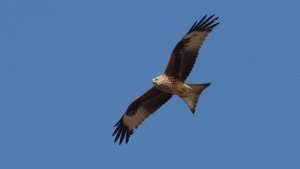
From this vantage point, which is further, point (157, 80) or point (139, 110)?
point (139, 110)

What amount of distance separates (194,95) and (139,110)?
1.62 meters

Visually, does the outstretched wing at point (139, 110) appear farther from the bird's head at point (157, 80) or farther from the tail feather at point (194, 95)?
the tail feather at point (194, 95)

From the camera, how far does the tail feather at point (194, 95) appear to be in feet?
51.5

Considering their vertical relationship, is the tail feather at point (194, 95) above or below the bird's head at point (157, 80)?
below

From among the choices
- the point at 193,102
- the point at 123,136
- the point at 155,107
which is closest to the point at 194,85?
the point at 193,102

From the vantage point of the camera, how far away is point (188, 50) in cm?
1566

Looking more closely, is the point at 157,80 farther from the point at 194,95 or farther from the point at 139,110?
the point at 139,110

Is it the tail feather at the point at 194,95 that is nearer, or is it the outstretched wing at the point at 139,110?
the tail feather at the point at 194,95

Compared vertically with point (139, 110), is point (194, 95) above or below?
below

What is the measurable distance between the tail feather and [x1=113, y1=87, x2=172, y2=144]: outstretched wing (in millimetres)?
885

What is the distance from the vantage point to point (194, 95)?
15.8 meters

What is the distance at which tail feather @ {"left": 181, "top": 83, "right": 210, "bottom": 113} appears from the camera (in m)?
15.7

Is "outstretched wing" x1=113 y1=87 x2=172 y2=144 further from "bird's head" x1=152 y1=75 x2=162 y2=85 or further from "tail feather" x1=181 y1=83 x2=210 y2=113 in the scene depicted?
"tail feather" x1=181 y1=83 x2=210 y2=113

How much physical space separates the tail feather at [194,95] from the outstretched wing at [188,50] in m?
0.33
